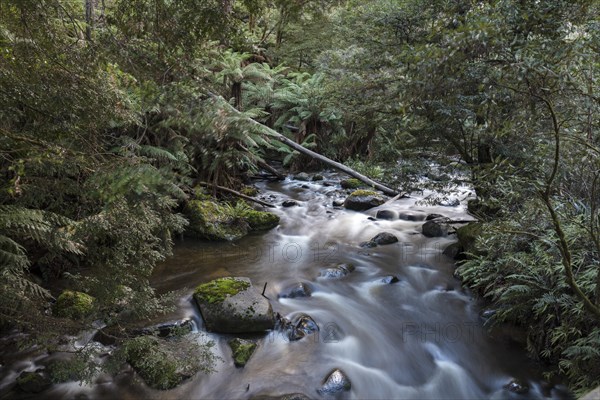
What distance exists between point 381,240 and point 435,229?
1.13 m

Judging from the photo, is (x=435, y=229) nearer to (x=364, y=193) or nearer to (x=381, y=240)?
(x=381, y=240)

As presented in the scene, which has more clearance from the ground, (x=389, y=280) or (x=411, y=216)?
(x=411, y=216)

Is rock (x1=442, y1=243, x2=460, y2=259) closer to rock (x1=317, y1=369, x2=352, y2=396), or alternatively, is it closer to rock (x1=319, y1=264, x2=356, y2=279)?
rock (x1=319, y1=264, x2=356, y2=279)

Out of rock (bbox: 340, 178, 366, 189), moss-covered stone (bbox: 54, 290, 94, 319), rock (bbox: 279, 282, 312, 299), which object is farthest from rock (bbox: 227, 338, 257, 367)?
rock (bbox: 340, 178, 366, 189)

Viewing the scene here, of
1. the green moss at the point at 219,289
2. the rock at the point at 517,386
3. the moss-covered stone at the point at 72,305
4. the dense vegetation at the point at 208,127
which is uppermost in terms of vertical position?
the dense vegetation at the point at 208,127

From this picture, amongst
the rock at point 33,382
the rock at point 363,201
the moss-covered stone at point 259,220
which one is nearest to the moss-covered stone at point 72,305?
the rock at point 33,382

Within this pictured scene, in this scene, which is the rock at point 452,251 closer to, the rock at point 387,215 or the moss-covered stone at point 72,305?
the rock at point 387,215

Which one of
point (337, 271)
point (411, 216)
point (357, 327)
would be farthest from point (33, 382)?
point (411, 216)

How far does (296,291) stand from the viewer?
6195 millimetres

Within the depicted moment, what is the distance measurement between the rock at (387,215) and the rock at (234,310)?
505 cm

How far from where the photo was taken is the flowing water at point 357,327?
171 inches

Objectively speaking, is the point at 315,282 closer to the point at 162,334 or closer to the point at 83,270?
the point at 162,334

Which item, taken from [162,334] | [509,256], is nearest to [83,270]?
[162,334]

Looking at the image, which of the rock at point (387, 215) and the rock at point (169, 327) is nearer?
the rock at point (169, 327)
